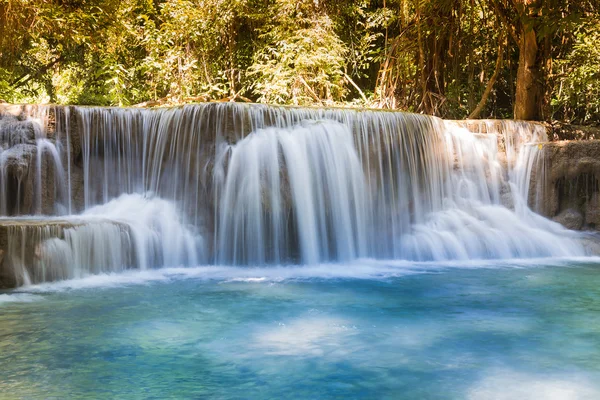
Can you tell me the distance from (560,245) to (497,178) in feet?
5.96

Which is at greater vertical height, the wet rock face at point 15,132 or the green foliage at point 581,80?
the green foliage at point 581,80

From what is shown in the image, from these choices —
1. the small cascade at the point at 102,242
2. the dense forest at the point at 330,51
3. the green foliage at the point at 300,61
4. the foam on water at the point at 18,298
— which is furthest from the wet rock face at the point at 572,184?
the foam on water at the point at 18,298

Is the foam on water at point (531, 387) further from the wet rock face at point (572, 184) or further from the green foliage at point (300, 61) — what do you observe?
the green foliage at point (300, 61)

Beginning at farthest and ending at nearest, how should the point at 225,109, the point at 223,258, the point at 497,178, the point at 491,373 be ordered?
the point at 497,178
the point at 225,109
the point at 223,258
the point at 491,373

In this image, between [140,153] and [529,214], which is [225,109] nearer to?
[140,153]

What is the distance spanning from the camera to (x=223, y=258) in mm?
8820

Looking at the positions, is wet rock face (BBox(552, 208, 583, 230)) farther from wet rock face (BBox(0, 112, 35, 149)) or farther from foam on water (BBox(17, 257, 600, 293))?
wet rock face (BBox(0, 112, 35, 149))

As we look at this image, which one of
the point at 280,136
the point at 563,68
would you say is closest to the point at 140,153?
the point at 280,136

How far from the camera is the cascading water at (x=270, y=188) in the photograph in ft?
29.5

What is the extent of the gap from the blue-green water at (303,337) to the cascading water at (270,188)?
4.32ft

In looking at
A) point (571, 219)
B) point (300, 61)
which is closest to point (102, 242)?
point (571, 219)

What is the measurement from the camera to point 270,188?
9.13 meters

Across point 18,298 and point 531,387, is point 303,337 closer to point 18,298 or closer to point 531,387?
point 531,387

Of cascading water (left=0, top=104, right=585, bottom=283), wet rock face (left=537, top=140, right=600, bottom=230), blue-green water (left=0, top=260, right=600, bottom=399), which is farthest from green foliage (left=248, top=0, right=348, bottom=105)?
blue-green water (left=0, top=260, right=600, bottom=399)
